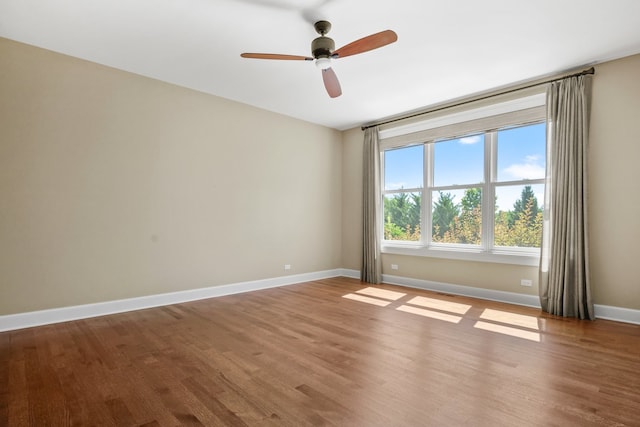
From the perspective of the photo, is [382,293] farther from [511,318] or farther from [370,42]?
[370,42]

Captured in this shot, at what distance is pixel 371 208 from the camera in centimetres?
575

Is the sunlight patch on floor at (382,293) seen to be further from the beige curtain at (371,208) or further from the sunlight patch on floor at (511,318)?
the sunlight patch on floor at (511,318)

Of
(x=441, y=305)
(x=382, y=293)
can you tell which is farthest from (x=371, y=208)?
(x=441, y=305)

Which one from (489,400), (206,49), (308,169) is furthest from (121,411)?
(308,169)

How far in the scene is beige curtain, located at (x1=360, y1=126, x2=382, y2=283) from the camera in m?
5.64

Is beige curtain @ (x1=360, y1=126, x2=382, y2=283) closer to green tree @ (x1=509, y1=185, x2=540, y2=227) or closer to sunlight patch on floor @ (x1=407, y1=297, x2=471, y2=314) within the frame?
sunlight patch on floor @ (x1=407, y1=297, x2=471, y2=314)

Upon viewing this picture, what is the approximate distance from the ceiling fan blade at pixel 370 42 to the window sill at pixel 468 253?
3269mm

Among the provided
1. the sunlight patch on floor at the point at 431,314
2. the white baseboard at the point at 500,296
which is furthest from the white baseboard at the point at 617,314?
the sunlight patch on floor at the point at 431,314

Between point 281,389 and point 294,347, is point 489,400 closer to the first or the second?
point 281,389

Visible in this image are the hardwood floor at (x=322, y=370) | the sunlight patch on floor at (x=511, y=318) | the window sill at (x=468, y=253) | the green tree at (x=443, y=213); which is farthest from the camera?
the green tree at (x=443, y=213)

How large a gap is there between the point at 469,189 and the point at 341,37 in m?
2.95

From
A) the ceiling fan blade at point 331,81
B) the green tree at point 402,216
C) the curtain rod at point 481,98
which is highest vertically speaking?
the curtain rod at point 481,98

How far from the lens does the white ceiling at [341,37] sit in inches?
105

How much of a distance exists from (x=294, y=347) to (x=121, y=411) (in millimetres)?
1294
